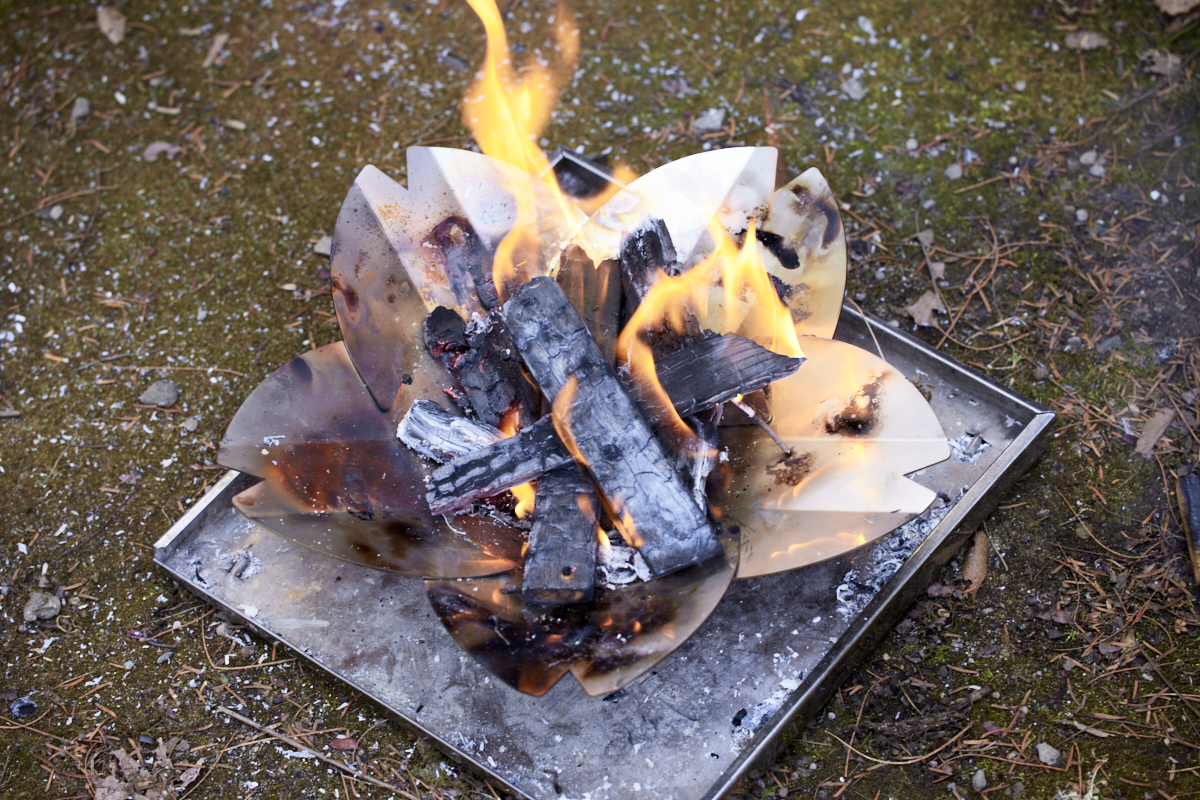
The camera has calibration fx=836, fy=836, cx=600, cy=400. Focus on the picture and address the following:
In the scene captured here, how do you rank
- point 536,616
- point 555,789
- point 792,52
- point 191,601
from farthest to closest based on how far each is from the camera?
point 792,52, point 191,601, point 555,789, point 536,616

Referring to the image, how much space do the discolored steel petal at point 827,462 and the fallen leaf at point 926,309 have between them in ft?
3.38

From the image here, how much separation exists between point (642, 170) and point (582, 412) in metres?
1.79

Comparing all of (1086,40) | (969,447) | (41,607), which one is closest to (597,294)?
(969,447)

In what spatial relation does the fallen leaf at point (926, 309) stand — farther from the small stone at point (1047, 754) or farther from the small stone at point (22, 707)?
the small stone at point (22, 707)

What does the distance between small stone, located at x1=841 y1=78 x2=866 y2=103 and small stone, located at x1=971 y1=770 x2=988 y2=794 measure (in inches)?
108

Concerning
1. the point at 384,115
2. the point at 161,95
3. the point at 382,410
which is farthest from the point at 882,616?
the point at 161,95

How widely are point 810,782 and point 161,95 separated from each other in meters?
4.04

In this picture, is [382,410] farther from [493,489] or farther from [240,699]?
[240,699]

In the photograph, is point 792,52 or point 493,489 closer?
point 493,489

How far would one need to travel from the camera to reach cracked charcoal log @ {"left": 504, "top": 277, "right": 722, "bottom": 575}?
2.11 metres

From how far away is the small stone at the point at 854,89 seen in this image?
372 centimetres

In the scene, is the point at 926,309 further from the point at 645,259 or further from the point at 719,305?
the point at 645,259

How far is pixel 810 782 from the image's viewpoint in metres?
2.42

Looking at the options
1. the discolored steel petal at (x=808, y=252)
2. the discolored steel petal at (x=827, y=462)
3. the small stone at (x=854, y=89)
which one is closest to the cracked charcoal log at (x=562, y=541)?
the discolored steel petal at (x=827, y=462)
